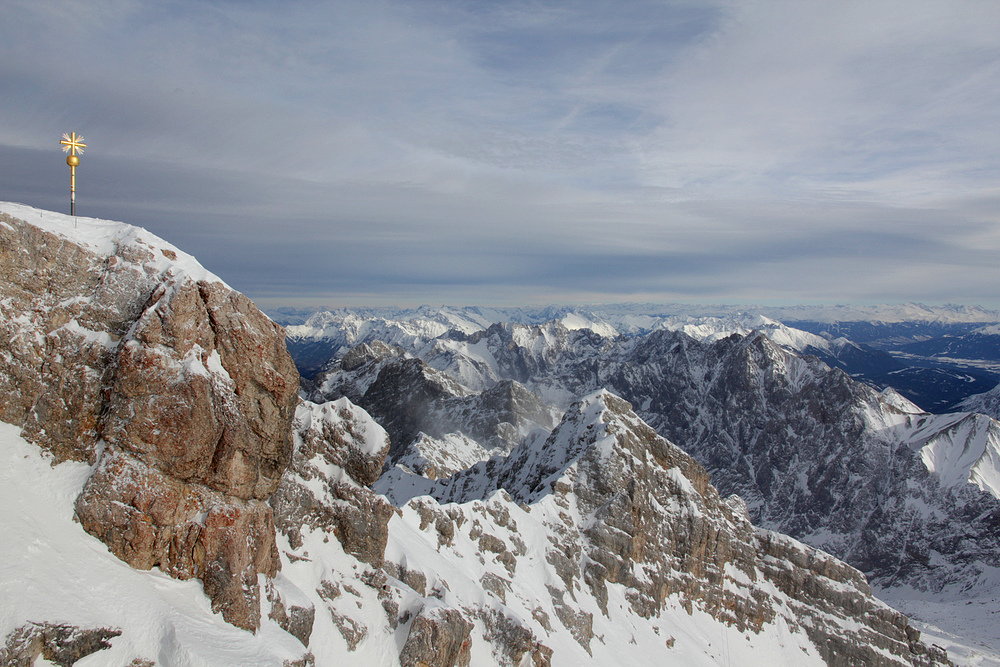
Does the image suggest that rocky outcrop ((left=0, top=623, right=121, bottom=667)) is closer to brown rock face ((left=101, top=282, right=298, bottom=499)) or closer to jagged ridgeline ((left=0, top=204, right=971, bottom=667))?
jagged ridgeline ((left=0, top=204, right=971, bottom=667))

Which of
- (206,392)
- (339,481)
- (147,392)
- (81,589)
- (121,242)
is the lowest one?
(339,481)

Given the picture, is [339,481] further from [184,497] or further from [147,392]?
[147,392]

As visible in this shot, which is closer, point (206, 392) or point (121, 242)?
point (206, 392)

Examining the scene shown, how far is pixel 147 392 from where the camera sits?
102 ft

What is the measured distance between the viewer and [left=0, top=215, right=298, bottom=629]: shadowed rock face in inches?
1166

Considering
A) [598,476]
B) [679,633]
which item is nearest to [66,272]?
[598,476]

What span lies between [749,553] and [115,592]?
390 feet

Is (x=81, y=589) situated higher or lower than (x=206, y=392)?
lower

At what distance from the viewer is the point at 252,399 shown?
35000 mm

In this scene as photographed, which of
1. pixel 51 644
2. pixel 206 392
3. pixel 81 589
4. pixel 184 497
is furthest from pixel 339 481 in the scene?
pixel 51 644

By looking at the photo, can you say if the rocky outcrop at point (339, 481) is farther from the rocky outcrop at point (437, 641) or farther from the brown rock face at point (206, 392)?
the brown rock face at point (206, 392)

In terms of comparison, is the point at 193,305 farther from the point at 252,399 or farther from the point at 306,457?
the point at 306,457

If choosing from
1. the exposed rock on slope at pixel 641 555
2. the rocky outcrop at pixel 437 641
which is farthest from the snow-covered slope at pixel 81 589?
the exposed rock on slope at pixel 641 555

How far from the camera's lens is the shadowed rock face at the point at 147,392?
97.2 ft
